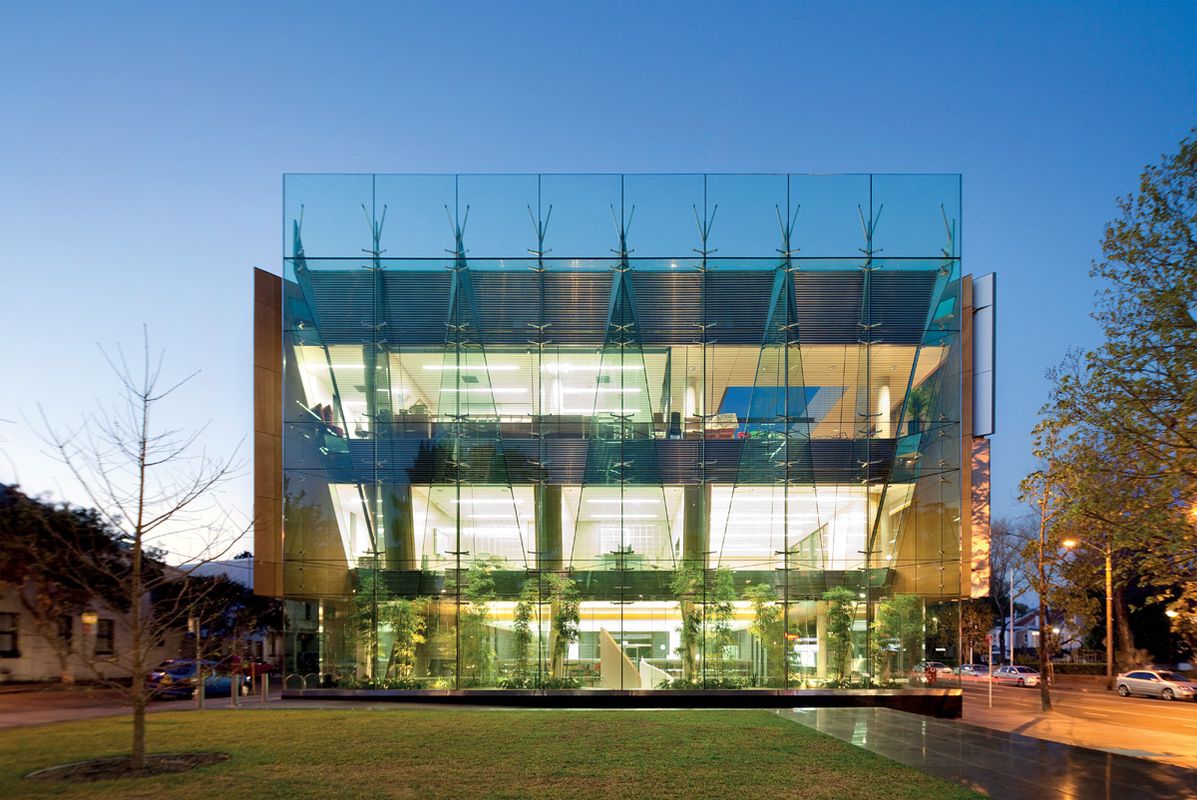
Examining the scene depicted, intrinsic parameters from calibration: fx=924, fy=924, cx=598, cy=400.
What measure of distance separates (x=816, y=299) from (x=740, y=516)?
6.86 metres

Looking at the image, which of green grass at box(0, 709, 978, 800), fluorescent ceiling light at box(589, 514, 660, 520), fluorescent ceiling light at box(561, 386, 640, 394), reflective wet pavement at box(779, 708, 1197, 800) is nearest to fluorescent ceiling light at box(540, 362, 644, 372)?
fluorescent ceiling light at box(561, 386, 640, 394)

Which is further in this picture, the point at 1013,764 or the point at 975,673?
the point at 975,673

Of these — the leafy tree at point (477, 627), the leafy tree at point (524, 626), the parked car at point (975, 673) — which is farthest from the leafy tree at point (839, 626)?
the parked car at point (975, 673)

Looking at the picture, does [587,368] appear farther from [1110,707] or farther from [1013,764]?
[1110,707]

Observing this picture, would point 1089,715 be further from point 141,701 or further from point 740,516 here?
point 141,701

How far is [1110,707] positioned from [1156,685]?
8813 mm

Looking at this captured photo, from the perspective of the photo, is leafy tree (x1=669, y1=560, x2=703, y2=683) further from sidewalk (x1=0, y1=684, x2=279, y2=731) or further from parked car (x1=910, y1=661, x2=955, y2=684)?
sidewalk (x1=0, y1=684, x2=279, y2=731)

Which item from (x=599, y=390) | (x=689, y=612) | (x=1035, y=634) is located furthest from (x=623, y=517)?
(x=1035, y=634)

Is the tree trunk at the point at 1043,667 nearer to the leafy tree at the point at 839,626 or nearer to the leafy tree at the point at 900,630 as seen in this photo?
the leafy tree at the point at 900,630

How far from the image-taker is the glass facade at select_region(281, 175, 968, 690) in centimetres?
2725

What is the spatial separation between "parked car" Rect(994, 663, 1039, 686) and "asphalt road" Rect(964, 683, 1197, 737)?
505 cm

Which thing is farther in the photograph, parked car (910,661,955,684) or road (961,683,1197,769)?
parked car (910,661,955,684)

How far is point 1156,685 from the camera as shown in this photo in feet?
136

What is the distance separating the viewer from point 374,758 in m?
13.3
